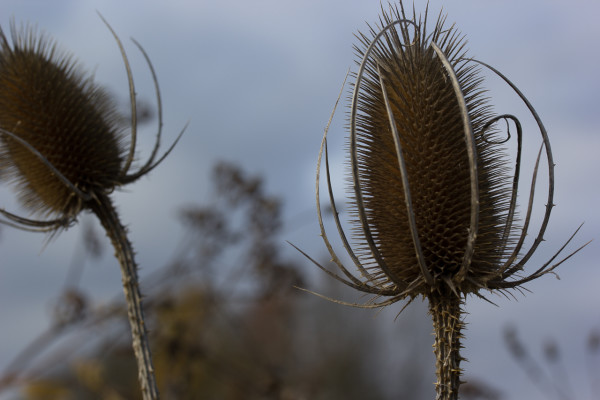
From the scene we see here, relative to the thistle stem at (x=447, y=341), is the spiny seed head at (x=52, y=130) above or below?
above

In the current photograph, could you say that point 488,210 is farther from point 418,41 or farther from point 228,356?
point 228,356

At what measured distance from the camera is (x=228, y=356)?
1327 centimetres

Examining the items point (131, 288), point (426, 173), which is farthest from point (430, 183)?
point (131, 288)

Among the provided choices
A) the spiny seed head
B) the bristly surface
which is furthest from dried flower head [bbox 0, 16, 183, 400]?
the bristly surface

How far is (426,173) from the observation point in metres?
2.89

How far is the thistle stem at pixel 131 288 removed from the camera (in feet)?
11.6

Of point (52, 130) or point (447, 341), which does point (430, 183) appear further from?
point (52, 130)

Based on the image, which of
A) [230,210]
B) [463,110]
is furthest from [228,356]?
[463,110]

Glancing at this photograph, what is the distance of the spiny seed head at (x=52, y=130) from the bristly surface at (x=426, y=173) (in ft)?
6.33

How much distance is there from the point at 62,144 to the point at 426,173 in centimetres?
241

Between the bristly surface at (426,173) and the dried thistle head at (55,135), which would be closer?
the bristly surface at (426,173)

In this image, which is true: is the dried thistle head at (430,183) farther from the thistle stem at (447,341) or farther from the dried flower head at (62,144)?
the dried flower head at (62,144)

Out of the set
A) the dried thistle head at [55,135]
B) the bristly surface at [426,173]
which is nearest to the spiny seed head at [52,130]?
the dried thistle head at [55,135]

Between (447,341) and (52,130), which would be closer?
(447,341)
